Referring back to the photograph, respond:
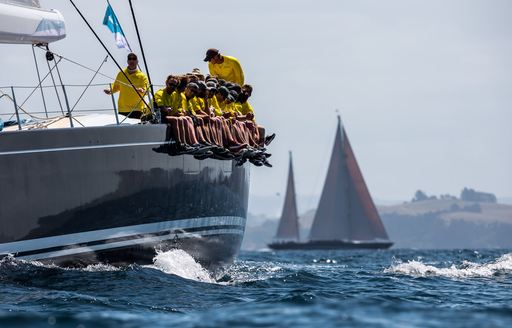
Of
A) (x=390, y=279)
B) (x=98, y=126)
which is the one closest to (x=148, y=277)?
(x=98, y=126)

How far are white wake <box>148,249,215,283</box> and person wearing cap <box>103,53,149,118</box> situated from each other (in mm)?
2340

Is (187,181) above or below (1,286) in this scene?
above

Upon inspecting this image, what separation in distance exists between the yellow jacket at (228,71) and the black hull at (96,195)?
325 centimetres

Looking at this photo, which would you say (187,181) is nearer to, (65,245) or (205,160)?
(205,160)

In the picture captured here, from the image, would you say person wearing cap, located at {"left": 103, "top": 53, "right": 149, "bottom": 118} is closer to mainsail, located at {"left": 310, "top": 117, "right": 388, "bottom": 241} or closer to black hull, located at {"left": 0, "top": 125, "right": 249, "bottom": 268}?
black hull, located at {"left": 0, "top": 125, "right": 249, "bottom": 268}

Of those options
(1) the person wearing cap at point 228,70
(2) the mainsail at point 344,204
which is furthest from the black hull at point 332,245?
(1) the person wearing cap at point 228,70

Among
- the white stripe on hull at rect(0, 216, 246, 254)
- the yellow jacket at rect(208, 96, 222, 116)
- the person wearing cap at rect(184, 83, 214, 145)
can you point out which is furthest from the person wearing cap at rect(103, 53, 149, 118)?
the white stripe on hull at rect(0, 216, 246, 254)

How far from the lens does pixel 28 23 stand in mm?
16297

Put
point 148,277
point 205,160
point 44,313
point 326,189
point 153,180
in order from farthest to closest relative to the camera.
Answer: point 326,189, point 205,160, point 153,180, point 148,277, point 44,313

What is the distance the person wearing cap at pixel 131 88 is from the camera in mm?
18016

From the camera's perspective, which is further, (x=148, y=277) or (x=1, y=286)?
(x=148, y=277)

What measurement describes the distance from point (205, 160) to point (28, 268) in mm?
4185

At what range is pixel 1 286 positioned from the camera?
46.0 feet

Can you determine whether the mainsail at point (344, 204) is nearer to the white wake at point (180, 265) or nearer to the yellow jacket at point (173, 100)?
the yellow jacket at point (173, 100)
